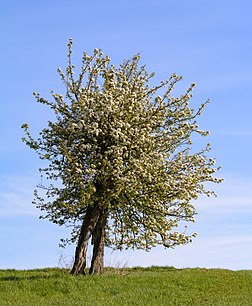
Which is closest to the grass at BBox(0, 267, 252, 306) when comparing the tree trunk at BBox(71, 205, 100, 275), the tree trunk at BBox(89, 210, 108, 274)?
the tree trunk at BBox(71, 205, 100, 275)

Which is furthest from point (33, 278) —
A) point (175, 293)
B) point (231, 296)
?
point (231, 296)

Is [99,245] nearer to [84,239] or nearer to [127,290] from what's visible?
[84,239]

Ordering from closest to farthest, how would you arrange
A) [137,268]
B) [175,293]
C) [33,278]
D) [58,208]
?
[175,293], [33,278], [58,208], [137,268]

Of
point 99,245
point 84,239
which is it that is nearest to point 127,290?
point 84,239

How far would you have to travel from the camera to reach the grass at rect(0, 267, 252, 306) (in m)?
19.1

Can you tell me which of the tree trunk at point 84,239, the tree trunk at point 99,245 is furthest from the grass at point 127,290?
the tree trunk at point 99,245

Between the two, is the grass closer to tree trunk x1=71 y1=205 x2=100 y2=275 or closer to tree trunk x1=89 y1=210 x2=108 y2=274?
tree trunk x1=71 y1=205 x2=100 y2=275

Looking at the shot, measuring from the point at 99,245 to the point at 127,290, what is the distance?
520cm

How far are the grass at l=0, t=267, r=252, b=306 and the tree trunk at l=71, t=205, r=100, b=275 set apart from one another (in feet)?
4.27

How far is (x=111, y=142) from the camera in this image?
942 inches

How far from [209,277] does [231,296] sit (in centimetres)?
335

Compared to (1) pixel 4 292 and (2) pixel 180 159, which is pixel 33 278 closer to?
(1) pixel 4 292

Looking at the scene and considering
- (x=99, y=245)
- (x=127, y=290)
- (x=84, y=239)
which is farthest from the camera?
(x=99, y=245)

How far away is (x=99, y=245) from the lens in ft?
83.9
